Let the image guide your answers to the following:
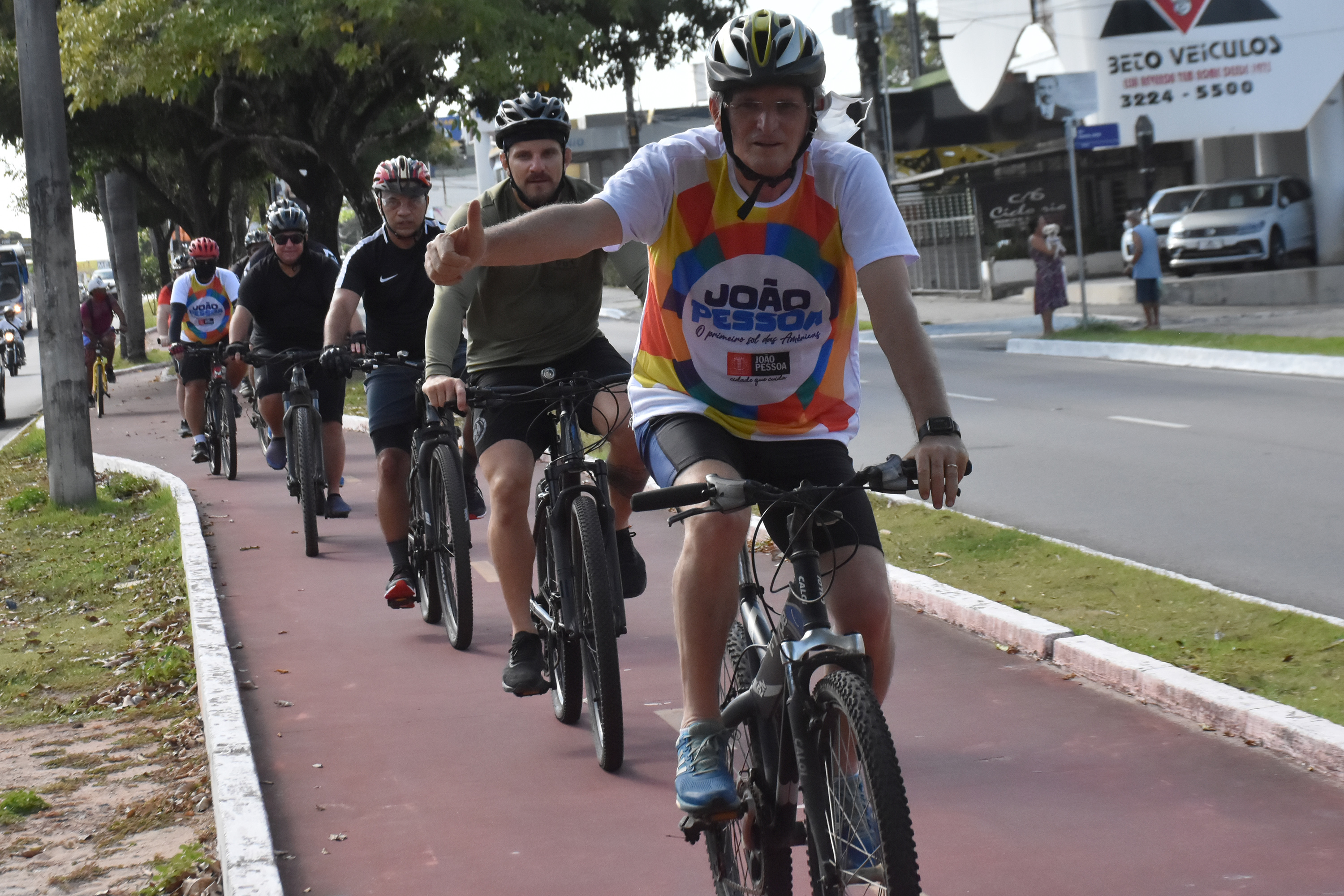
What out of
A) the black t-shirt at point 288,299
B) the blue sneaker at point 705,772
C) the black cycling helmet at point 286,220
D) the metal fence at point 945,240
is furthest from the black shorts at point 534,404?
the metal fence at point 945,240

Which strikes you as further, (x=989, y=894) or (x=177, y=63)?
(x=177, y=63)

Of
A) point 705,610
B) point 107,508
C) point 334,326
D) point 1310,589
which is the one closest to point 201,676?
point 334,326

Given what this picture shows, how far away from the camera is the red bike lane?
4000 mm

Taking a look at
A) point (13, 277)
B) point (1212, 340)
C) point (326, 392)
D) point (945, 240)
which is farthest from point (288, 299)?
point (13, 277)

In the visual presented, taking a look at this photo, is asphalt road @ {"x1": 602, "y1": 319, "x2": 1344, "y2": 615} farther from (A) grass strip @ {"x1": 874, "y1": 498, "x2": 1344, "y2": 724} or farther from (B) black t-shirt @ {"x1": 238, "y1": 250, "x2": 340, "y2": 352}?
(B) black t-shirt @ {"x1": 238, "y1": 250, "x2": 340, "y2": 352}

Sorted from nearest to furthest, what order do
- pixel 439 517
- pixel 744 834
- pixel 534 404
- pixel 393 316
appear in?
pixel 744 834 < pixel 534 404 < pixel 439 517 < pixel 393 316

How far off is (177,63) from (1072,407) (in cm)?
1214

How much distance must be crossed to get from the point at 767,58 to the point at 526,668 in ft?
8.67

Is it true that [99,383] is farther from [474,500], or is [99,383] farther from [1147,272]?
[474,500]

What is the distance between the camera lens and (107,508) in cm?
1167

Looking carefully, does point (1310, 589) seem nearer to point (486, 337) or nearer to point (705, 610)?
point (486, 337)

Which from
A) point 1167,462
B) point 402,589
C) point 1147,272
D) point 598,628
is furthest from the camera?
point 1147,272

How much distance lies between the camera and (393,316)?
24.1ft

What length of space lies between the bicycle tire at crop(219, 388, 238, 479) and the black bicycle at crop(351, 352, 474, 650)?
6243 millimetres
